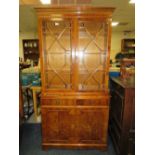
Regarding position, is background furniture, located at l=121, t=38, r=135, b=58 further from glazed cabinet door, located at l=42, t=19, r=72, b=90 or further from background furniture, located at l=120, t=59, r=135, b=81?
glazed cabinet door, located at l=42, t=19, r=72, b=90

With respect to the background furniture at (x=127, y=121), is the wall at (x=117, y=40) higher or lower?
higher

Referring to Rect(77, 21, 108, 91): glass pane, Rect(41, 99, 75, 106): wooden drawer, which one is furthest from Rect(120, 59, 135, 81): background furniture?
Rect(41, 99, 75, 106): wooden drawer

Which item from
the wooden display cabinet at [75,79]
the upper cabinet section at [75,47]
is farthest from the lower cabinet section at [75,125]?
the upper cabinet section at [75,47]

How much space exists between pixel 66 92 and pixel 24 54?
6.42 metres

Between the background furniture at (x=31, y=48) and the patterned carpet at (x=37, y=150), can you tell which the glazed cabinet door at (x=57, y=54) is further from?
the background furniture at (x=31, y=48)

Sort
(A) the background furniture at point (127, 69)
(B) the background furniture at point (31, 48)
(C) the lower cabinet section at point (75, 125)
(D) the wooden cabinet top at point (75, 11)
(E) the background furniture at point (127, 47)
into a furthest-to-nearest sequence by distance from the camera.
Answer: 1. (B) the background furniture at point (31, 48)
2. (E) the background furniture at point (127, 47)
3. (C) the lower cabinet section at point (75, 125)
4. (A) the background furniture at point (127, 69)
5. (D) the wooden cabinet top at point (75, 11)

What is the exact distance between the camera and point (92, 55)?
7.65 ft

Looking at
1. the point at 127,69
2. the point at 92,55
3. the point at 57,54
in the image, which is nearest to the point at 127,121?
the point at 127,69

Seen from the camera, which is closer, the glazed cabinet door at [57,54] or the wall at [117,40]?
the glazed cabinet door at [57,54]

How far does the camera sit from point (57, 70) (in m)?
2.32

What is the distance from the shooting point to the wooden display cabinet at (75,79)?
2152mm

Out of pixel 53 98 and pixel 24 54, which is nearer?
pixel 53 98
